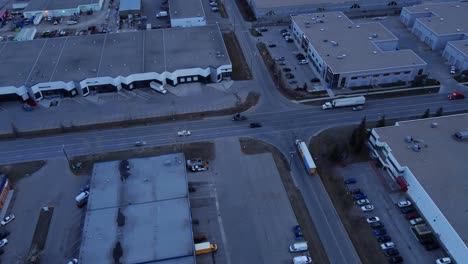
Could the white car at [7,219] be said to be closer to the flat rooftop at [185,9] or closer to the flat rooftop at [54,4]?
the flat rooftop at [185,9]

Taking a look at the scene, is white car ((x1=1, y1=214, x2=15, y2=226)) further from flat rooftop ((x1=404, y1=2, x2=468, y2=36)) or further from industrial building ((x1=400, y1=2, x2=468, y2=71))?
flat rooftop ((x1=404, y1=2, x2=468, y2=36))

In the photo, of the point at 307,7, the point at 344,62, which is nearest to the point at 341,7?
the point at 307,7

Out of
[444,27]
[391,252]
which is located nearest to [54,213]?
[391,252]

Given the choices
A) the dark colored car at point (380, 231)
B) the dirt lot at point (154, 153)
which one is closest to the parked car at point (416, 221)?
the dark colored car at point (380, 231)

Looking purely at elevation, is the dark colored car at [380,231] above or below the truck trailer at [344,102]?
below

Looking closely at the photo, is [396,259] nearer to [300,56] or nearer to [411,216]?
[411,216]

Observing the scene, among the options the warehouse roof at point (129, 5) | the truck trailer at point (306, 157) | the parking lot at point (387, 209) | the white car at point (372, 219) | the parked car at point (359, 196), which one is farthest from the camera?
the warehouse roof at point (129, 5)

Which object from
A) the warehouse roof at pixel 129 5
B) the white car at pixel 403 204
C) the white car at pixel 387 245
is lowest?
the white car at pixel 387 245
